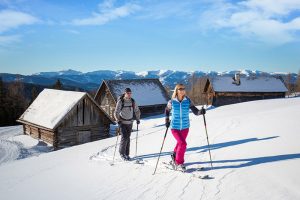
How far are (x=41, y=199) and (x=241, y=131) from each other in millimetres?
8387

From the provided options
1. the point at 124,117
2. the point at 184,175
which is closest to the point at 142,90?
the point at 124,117

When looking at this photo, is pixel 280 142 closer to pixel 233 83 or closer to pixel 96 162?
pixel 96 162

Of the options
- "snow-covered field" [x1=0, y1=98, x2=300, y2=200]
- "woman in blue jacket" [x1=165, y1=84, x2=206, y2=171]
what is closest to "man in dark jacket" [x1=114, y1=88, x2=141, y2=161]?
"snow-covered field" [x1=0, y1=98, x2=300, y2=200]

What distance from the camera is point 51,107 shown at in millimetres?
27859

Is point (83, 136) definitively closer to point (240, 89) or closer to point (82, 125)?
point (82, 125)

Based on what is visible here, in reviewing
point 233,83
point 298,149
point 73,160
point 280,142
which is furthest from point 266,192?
point 233,83

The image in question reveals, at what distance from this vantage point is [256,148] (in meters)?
9.12

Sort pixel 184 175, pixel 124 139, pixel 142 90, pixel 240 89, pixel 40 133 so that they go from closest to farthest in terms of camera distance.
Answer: pixel 184 175 → pixel 124 139 → pixel 40 133 → pixel 142 90 → pixel 240 89

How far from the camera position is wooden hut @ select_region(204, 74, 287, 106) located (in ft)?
Answer: 164

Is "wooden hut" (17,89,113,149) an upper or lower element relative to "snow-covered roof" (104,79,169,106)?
lower

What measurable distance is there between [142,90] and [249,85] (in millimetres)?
19531

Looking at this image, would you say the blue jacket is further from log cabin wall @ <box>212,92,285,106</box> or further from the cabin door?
log cabin wall @ <box>212,92,285,106</box>

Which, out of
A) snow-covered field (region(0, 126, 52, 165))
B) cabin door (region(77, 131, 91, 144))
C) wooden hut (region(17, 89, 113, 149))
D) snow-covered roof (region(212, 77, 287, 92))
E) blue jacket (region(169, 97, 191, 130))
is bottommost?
snow-covered field (region(0, 126, 52, 165))

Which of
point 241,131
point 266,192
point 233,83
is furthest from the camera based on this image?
point 233,83
